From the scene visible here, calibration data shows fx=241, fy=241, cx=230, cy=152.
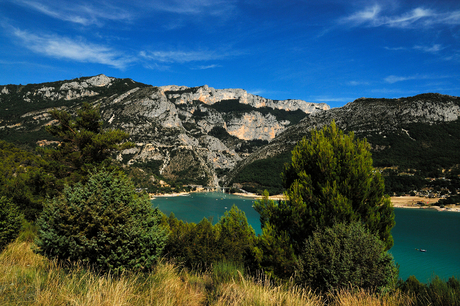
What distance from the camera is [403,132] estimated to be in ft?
255

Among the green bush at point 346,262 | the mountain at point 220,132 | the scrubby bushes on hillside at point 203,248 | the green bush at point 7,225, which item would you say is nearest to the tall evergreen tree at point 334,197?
the green bush at point 346,262

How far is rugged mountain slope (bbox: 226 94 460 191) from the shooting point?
6838cm

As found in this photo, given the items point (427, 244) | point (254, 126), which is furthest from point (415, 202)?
point (254, 126)

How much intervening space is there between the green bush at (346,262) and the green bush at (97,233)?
2.88 meters

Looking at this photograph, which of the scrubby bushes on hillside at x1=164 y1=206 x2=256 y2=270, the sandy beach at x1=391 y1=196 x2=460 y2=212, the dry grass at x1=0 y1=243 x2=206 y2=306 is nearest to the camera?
the dry grass at x1=0 y1=243 x2=206 y2=306

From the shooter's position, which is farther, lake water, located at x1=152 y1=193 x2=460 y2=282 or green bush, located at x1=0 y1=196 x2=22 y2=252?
lake water, located at x1=152 y1=193 x2=460 y2=282

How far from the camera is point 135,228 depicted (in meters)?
3.85

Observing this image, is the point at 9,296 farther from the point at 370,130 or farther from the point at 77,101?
the point at 77,101

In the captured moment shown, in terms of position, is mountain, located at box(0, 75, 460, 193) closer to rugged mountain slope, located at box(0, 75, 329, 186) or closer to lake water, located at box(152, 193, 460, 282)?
rugged mountain slope, located at box(0, 75, 329, 186)

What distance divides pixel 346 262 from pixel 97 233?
412 centimetres

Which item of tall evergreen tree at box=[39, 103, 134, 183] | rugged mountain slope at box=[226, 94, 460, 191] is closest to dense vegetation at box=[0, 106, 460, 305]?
tall evergreen tree at box=[39, 103, 134, 183]

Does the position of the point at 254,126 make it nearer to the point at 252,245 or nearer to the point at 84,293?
the point at 252,245

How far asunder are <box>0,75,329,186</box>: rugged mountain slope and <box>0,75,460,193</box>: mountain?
1.44 feet

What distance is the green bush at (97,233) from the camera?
373cm
